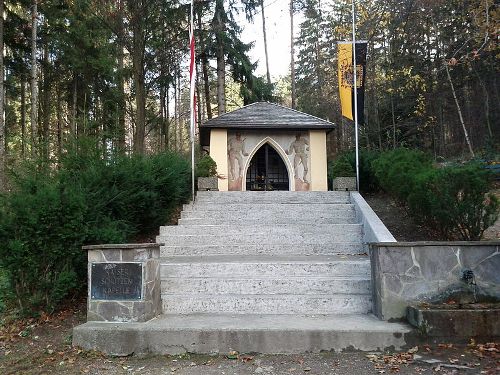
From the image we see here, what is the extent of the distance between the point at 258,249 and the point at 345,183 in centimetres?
465

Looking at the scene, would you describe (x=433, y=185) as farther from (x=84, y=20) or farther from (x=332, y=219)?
(x=84, y=20)

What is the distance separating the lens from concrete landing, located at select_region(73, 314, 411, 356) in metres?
4.39

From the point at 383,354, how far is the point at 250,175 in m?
13.3

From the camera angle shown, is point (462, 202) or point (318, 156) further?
point (318, 156)

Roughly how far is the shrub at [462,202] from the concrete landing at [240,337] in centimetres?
276

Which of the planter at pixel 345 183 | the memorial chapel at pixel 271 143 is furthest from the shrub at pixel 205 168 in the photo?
the planter at pixel 345 183

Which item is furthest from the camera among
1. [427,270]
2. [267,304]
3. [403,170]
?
[403,170]

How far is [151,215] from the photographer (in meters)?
8.16

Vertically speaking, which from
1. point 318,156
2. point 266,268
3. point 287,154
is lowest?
point 266,268

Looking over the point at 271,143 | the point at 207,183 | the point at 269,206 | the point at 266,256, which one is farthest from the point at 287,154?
the point at 266,256

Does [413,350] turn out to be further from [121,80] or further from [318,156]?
[121,80]

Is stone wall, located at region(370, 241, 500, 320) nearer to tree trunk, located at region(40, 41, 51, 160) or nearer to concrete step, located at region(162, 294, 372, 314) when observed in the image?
concrete step, located at region(162, 294, 372, 314)

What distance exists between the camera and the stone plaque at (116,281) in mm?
4902

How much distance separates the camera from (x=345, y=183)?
36.7 ft
